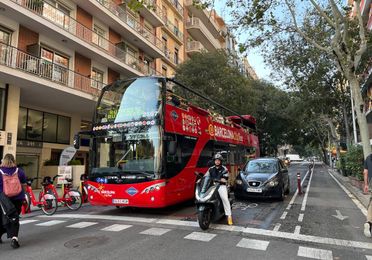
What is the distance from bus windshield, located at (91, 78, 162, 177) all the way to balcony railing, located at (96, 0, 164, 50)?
41.6 feet

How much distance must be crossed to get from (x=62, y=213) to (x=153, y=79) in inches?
205

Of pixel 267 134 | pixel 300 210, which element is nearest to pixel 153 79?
pixel 300 210

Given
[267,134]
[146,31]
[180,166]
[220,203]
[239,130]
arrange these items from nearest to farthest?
1. [220,203]
2. [180,166]
3. [239,130]
4. [146,31]
5. [267,134]

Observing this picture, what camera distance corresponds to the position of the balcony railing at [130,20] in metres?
21.2

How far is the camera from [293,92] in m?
Answer: 26.9

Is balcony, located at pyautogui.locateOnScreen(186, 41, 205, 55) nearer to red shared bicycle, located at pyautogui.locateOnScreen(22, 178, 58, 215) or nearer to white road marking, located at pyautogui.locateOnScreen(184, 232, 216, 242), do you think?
red shared bicycle, located at pyautogui.locateOnScreen(22, 178, 58, 215)

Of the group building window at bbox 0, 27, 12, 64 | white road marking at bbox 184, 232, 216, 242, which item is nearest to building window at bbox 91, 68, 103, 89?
building window at bbox 0, 27, 12, 64

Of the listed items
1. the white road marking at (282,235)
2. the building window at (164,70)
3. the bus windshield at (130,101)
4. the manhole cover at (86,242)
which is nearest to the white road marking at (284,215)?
the white road marking at (282,235)

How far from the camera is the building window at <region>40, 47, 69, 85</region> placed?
15.4 m

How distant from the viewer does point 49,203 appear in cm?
996

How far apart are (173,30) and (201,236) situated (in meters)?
27.9

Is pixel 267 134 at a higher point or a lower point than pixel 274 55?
lower

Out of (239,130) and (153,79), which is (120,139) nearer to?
(153,79)

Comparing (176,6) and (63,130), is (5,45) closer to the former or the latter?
(63,130)
